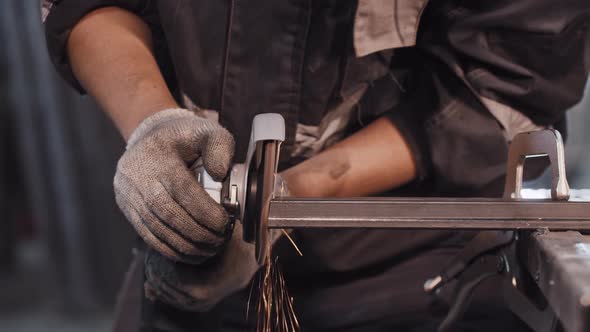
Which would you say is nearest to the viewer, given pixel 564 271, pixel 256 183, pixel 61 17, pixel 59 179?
pixel 564 271

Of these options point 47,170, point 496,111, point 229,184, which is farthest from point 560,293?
point 47,170

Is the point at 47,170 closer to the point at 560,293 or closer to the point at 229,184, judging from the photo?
the point at 229,184

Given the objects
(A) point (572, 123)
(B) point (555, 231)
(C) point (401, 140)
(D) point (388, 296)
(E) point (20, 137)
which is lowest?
(E) point (20, 137)

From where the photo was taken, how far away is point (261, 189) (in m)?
0.51

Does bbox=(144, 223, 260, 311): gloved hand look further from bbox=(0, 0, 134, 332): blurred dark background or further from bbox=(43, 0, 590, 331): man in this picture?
bbox=(0, 0, 134, 332): blurred dark background


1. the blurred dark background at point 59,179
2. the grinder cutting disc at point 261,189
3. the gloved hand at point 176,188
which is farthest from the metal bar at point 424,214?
the blurred dark background at point 59,179

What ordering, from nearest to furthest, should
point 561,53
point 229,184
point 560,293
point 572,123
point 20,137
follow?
point 560,293, point 229,184, point 561,53, point 572,123, point 20,137

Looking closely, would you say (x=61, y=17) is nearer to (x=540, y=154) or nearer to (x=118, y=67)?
(x=118, y=67)

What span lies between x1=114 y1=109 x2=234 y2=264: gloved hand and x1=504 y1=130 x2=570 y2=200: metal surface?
25 centimetres

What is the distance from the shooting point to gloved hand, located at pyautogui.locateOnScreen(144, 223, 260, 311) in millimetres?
680

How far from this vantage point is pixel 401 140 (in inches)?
32.9

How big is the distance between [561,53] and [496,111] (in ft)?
0.31

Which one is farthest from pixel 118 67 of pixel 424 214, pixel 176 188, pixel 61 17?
pixel 424 214

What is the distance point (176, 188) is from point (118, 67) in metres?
0.25
